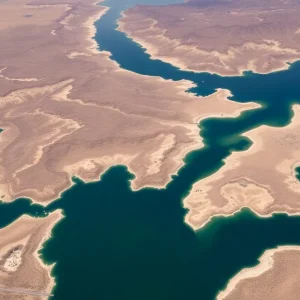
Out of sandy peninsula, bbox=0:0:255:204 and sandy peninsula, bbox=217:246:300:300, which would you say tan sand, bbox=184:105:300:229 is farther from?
sandy peninsula, bbox=217:246:300:300

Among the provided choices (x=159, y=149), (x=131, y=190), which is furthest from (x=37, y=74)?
(x=131, y=190)

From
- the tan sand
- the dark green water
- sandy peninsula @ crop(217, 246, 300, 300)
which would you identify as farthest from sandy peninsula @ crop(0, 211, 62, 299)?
sandy peninsula @ crop(217, 246, 300, 300)

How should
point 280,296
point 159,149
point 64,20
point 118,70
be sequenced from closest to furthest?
1. point 280,296
2. point 159,149
3. point 118,70
4. point 64,20

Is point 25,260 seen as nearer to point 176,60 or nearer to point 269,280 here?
point 269,280

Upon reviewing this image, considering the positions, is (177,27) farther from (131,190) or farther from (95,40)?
(131,190)

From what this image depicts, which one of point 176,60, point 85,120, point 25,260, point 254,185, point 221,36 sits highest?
point 25,260

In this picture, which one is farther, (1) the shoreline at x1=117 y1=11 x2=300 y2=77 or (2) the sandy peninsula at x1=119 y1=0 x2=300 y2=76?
(2) the sandy peninsula at x1=119 y1=0 x2=300 y2=76

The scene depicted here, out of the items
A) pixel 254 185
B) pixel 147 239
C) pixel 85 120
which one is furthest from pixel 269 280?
→ pixel 85 120
